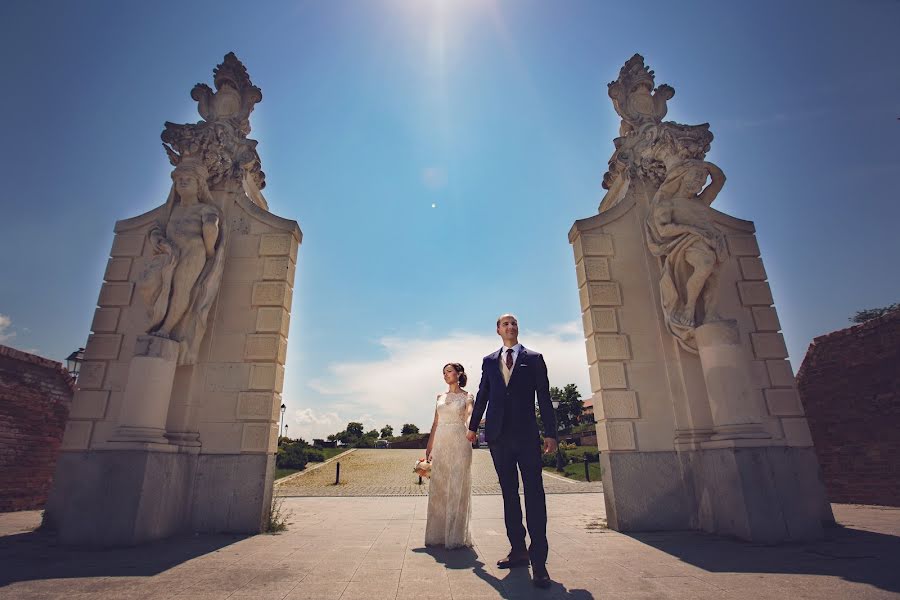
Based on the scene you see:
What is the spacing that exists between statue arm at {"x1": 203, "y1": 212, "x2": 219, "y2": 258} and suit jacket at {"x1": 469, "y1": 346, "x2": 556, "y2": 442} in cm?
510

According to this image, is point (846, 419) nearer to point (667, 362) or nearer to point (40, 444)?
point (667, 362)

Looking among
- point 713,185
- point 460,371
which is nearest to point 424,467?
point 460,371

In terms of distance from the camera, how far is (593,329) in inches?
269

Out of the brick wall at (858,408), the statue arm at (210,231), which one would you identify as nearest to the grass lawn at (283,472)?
the statue arm at (210,231)

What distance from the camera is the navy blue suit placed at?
374 centimetres

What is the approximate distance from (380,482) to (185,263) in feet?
40.5

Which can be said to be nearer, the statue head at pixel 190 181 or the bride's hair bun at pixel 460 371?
the bride's hair bun at pixel 460 371

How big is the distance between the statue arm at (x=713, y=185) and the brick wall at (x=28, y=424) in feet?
44.1

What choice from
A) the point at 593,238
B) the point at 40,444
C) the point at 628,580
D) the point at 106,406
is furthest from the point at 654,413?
the point at 40,444

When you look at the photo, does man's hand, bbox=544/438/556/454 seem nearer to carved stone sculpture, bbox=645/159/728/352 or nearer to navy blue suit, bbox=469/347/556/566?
navy blue suit, bbox=469/347/556/566

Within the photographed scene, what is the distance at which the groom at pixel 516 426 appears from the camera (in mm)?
3732

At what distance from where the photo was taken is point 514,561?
12.9 feet

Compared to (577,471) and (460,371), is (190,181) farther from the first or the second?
(577,471)

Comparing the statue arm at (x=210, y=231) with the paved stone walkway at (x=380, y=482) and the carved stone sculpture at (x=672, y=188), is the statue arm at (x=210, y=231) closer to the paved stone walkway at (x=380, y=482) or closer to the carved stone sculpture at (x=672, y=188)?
the carved stone sculpture at (x=672, y=188)
